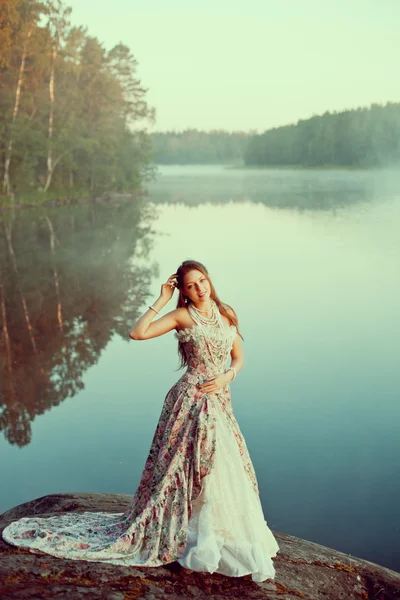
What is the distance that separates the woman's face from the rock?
1.41 meters

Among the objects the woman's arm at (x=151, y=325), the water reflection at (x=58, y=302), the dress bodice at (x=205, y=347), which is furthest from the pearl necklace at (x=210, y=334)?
the water reflection at (x=58, y=302)

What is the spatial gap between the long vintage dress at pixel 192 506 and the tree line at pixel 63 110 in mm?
34657

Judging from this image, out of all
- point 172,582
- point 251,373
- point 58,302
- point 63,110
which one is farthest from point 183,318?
point 63,110

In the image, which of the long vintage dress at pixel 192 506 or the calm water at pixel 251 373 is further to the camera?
the calm water at pixel 251 373

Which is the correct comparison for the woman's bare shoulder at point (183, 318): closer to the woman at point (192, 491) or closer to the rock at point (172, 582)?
the woman at point (192, 491)

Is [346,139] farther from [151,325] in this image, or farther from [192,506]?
[192,506]

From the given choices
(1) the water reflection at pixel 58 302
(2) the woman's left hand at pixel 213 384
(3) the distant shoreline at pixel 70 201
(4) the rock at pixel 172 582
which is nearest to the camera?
(4) the rock at pixel 172 582

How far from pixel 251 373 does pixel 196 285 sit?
7.70 meters

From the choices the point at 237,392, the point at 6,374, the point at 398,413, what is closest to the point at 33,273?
the point at 6,374

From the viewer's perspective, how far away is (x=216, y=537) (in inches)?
154

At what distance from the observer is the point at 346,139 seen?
419 feet

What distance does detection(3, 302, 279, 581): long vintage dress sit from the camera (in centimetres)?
389

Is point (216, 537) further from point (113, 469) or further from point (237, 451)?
point (113, 469)

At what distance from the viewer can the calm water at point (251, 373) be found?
7.88 meters
